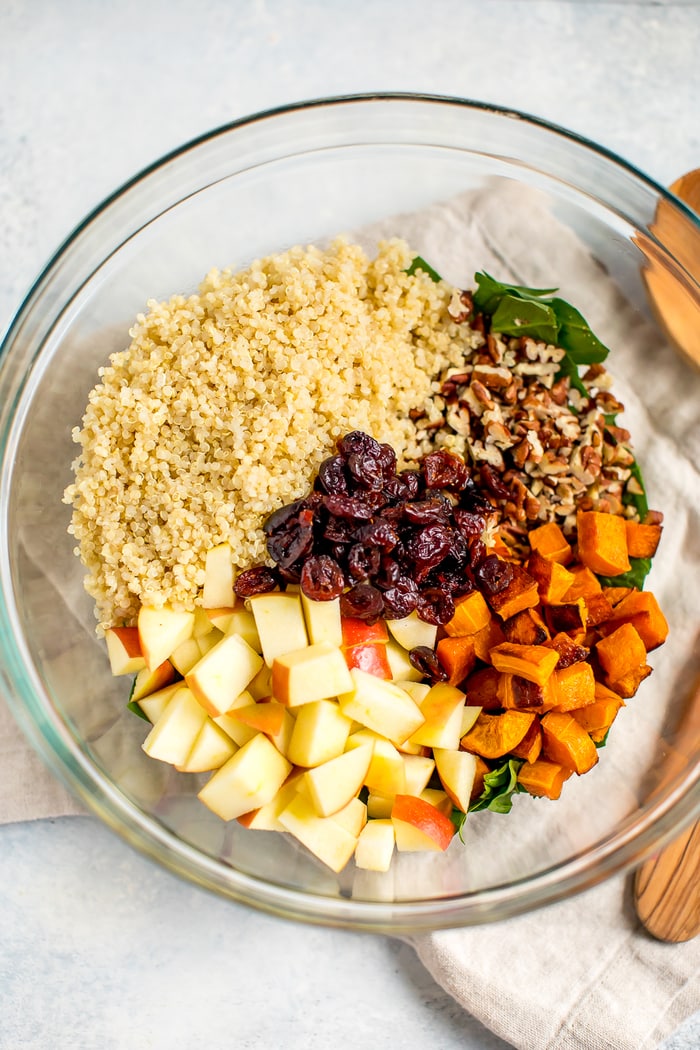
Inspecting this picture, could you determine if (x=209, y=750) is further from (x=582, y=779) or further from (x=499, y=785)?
(x=582, y=779)

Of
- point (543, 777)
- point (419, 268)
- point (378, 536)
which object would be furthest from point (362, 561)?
point (419, 268)

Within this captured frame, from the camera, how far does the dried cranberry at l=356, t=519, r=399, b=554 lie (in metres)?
1.38

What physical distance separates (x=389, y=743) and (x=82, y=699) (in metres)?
0.59

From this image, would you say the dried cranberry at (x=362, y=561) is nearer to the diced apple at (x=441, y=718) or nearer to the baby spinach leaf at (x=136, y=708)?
the diced apple at (x=441, y=718)

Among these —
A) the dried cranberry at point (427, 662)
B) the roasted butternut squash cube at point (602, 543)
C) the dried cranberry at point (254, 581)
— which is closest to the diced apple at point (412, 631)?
the dried cranberry at point (427, 662)

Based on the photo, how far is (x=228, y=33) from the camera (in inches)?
71.1

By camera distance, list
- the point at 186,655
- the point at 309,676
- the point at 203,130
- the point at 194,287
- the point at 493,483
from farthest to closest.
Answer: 1. the point at 203,130
2. the point at 194,287
3. the point at 493,483
4. the point at 186,655
5. the point at 309,676

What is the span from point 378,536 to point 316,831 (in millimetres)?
497

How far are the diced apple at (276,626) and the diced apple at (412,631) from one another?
16 cm

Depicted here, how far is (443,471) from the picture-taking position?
148cm

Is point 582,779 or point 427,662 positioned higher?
point 427,662

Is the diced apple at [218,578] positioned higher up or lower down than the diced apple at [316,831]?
higher up

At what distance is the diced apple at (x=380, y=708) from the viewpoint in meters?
1.37

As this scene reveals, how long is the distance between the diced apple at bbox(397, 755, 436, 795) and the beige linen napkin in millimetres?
218
